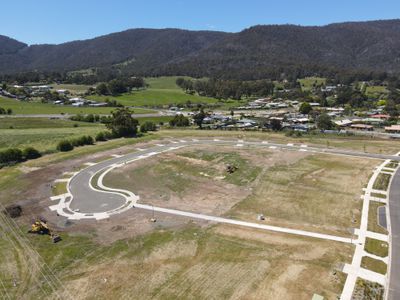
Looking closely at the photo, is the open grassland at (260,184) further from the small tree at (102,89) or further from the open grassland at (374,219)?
the small tree at (102,89)

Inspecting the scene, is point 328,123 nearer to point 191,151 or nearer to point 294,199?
point 191,151

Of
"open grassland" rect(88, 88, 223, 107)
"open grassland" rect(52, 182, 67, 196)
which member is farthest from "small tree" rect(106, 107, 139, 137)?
"open grassland" rect(88, 88, 223, 107)

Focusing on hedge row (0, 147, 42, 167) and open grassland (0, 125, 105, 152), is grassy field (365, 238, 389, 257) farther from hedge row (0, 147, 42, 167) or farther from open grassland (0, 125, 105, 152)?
open grassland (0, 125, 105, 152)

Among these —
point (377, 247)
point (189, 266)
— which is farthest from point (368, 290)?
point (189, 266)

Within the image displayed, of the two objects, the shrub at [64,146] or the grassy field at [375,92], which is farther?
the grassy field at [375,92]

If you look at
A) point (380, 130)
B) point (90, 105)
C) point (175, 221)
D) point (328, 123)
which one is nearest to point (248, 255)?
point (175, 221)

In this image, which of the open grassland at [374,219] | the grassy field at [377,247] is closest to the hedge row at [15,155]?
the grassy field at [377,247]
